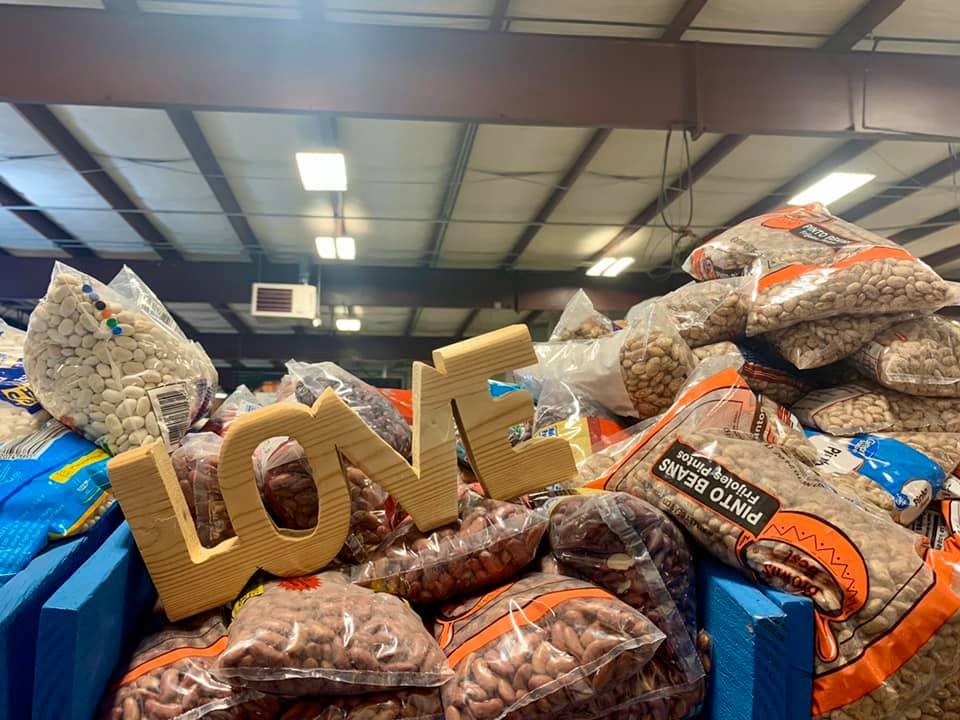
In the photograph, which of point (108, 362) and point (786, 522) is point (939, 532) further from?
point (108, 362)

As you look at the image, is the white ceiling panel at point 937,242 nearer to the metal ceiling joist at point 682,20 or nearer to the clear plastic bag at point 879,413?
the metal ceiling joist at point 682,20

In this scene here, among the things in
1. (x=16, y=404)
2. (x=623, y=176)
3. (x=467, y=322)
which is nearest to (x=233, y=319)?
(x=467, y=322)

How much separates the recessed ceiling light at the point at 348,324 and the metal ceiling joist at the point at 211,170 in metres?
3.75

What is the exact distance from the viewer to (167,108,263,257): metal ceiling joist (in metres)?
3.60

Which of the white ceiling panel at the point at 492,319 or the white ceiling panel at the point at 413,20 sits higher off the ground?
the white ceiling panel at the point at 413,20

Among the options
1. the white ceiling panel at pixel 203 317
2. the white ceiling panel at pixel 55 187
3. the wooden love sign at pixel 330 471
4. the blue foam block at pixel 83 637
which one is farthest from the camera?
the white ceiling panel at pixel 203 317

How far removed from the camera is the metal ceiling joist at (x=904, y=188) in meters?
4.32

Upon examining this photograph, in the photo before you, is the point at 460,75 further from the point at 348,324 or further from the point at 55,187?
the point at 348,324

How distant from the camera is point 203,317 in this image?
9461 millimetres

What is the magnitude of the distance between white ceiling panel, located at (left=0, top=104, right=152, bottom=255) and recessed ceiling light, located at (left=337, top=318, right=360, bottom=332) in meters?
3.65

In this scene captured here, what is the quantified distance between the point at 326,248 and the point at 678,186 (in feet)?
10.2

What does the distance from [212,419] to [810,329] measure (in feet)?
3.15

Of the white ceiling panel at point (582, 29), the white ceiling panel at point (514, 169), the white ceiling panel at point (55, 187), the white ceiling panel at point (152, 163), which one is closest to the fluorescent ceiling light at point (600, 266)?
the white ceiling panel at point (514, 169)

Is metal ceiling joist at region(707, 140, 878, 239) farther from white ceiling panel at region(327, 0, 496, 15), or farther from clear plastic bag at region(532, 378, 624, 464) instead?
clear plastic bag at region(532, 378, 624, 464)
